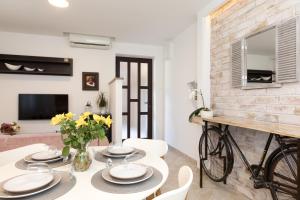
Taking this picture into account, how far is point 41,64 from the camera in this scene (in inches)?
163

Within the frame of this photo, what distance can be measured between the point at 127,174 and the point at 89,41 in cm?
363

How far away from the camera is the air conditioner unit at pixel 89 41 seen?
4004 millimetres

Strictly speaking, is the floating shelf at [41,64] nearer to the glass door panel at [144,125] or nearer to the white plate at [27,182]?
the glass door panel at [144,125]

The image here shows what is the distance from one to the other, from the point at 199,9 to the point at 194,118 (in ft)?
5.37

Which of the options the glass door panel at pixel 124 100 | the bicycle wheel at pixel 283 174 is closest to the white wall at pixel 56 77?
the glass door panel at pixel 124 100

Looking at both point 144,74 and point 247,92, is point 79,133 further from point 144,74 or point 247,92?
point 144,74

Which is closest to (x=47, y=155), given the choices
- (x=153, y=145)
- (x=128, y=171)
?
(x=128, y=171)

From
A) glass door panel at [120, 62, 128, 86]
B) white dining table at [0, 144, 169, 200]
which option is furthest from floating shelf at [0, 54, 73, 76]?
white dining table at [0, 144, 169, 200]

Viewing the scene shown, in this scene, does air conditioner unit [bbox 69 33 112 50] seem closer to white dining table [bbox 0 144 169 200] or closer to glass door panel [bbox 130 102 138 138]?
glass door panel [bbox 130 102 138 138]

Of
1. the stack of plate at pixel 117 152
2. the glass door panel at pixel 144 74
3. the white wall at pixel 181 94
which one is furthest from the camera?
the glass door panel at pixel 144 74

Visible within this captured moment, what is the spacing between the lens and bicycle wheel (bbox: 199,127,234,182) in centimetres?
232

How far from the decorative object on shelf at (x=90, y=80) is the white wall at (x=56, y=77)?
86 mm

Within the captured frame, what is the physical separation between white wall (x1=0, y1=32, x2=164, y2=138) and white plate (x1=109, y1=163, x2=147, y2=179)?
353 centimetres

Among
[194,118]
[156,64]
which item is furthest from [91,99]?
[194,118]
